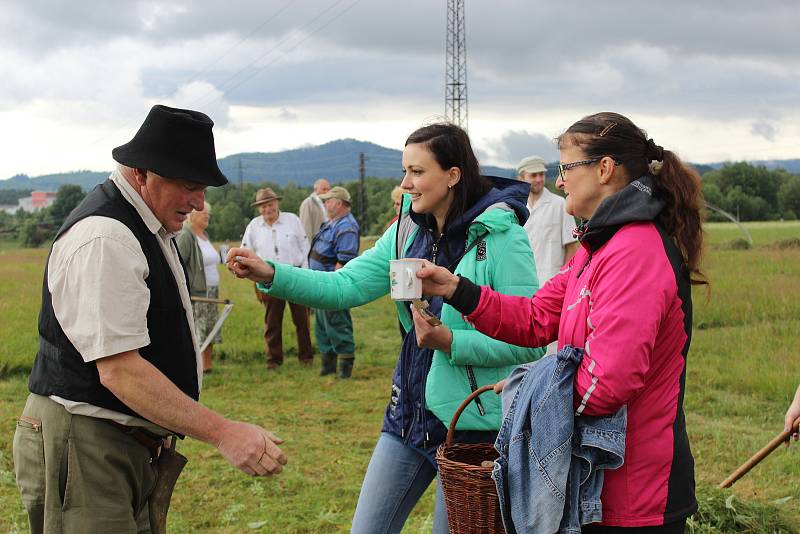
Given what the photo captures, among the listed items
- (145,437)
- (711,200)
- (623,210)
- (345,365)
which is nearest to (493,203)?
(623,210)

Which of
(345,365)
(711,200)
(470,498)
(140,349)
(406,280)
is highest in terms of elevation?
(406,280)

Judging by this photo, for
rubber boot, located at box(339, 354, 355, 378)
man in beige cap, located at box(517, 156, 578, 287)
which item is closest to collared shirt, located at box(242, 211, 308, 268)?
rubber boot, located at box(339, 354, 355, 378)

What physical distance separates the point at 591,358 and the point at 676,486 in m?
0.45

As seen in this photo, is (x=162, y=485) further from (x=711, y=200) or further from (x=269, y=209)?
(x=711, y=200)

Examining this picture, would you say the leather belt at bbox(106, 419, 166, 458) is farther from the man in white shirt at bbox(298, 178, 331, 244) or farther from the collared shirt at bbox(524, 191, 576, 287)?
the man in white shirt at bbox(298, 178, 331, 244)

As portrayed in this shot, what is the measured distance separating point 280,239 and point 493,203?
7.59 m

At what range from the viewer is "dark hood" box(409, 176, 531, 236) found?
3307 millimetres

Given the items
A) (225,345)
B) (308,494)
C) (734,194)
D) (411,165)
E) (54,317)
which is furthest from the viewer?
(734,194)

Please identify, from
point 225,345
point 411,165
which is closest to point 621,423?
point 411,165

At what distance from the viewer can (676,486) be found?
2422 millimetres

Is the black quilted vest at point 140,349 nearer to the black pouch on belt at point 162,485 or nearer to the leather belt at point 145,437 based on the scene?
the leather belt at point 145,437

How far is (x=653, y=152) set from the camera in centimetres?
260

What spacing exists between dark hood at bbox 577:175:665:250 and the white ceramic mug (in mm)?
640

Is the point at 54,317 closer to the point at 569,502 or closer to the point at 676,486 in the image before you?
the point at 569,502
